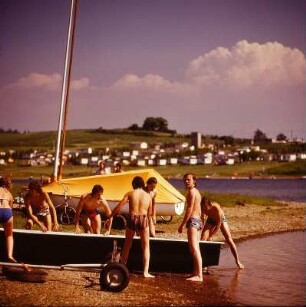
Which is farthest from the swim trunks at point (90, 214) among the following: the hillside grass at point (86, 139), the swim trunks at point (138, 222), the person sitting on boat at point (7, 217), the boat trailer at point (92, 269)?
the hillside grass at point (86, 139)

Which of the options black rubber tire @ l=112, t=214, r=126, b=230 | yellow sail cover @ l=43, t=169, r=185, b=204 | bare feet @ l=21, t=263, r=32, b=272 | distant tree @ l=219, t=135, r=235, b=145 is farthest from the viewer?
distant tree @ l=219, t=135, r=235, b=145

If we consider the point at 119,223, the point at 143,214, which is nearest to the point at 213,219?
the point at 143,214

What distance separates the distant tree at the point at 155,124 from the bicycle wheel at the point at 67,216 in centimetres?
16776

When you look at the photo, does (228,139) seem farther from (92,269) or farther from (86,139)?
(92,269)

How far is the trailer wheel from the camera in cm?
893

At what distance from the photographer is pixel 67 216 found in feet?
58.5

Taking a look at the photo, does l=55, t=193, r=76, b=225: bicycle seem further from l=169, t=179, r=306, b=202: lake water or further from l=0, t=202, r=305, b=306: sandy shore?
l=169, t=179, r=306, b=202: lake water

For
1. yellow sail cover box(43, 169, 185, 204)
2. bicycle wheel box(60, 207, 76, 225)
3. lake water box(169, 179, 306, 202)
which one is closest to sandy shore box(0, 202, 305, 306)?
bicycle wheel box(60, 207, 76, 225)

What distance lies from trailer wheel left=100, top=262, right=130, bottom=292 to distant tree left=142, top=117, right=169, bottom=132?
580ft

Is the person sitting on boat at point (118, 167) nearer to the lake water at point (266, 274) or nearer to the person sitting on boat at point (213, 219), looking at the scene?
the lake water at point (266, 274)

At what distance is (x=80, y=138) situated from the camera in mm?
159875

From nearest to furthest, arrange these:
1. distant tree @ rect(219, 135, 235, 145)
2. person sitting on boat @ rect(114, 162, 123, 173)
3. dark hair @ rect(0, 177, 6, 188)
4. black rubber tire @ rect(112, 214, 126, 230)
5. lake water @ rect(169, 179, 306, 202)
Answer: dark hair @ rect(0, 177, 6, 188)
black rubber tire @ rect(112, 214, 126, 230)
person sitting on boat @ rect(114, 162, 123, 173)
lake water @ rect(169, 179, 306, 202)
distant tree @ rect(219, 135, 235, 145)

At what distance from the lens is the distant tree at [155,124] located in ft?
616

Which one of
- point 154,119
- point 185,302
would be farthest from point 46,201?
point 154,119
